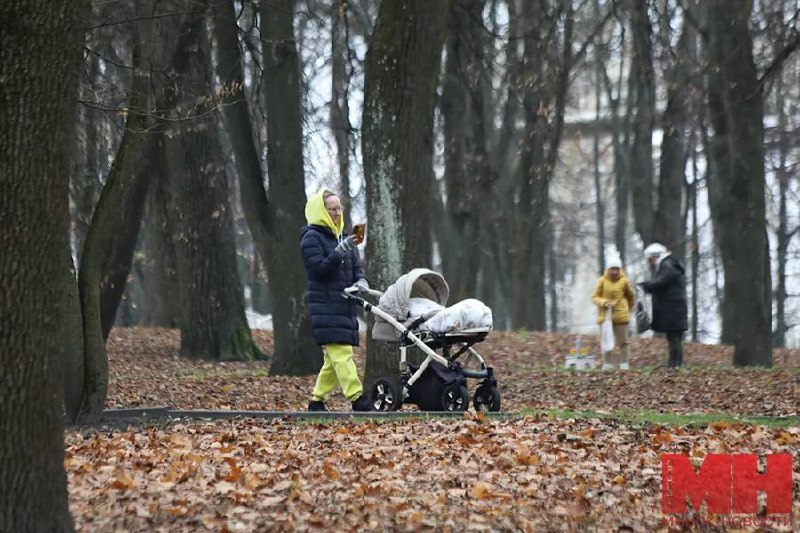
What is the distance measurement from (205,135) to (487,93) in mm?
11840

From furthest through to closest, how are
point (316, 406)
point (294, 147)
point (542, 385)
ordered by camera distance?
point (294, 147) < point (542, 385) < point (316, 406)

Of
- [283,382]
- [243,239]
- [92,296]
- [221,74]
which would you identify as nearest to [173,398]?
[283,382]

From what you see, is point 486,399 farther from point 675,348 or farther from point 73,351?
point 675,348

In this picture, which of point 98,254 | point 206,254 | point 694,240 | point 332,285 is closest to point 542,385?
point 332,285

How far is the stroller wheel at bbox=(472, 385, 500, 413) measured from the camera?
12.1m

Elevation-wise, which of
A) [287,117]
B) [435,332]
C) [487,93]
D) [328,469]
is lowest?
[328,469]

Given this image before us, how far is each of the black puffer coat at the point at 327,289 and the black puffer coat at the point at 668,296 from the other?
29.1ft

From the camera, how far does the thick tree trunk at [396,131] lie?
13.2 m

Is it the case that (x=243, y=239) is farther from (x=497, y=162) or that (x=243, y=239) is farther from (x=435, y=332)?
(x=435, y=332)

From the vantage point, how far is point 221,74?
1956 cm

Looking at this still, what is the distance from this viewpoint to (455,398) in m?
11.8

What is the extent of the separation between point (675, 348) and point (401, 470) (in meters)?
12.8

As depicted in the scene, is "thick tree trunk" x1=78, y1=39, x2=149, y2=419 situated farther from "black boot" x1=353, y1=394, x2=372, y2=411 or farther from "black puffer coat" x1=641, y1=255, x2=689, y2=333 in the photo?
"black puffer coat" x1=641, y1=255, x2=689, y2=333

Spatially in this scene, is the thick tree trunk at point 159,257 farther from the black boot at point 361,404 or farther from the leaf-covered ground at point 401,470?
the leaf-covered ground at point 401,470
